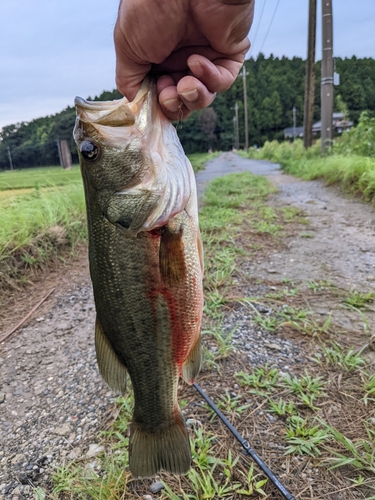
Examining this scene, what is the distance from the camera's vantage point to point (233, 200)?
848 centimetres

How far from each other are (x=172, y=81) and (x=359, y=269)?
3.41 metres

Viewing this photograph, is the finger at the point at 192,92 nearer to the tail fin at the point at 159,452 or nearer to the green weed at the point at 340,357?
the tail fin at the point at 159,452

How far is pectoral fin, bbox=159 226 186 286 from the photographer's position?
5.04ft

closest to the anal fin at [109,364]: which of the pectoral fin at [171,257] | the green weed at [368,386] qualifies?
the pectoral fin at [171,257]

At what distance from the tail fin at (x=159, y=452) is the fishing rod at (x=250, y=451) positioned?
430mm

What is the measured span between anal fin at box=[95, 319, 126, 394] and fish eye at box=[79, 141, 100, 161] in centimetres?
75

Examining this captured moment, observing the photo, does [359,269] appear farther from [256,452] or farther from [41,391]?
[41,391]

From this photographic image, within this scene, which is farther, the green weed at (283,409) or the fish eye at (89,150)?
the green weed at (283,409)

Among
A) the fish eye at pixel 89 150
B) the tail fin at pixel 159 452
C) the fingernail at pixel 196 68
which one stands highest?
the fingernail at pixel 196 68

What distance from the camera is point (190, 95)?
4.77 ft

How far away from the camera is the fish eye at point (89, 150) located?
1.53 metres

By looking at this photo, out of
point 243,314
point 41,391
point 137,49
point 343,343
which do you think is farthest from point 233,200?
point 137,49

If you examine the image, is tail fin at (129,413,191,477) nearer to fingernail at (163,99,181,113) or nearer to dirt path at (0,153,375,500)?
dirt path at (0,153,375,500)

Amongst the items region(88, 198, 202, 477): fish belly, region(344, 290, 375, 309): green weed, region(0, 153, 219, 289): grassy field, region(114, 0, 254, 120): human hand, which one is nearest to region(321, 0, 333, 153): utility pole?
region(0, 153, 219, 289): grassy field
